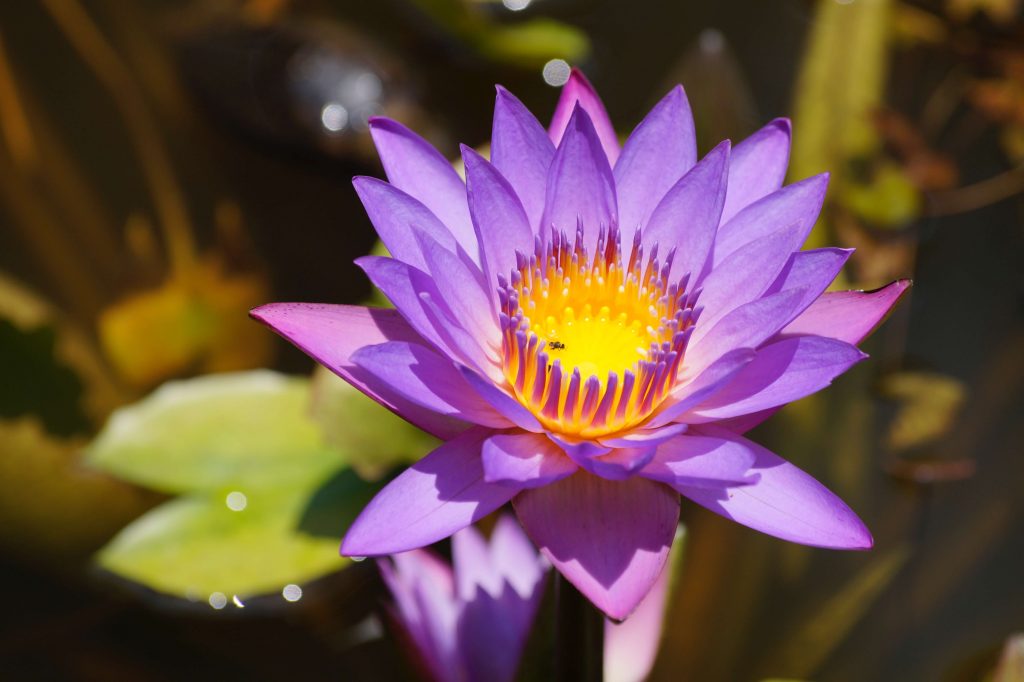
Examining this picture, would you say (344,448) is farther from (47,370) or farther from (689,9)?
(689,9)

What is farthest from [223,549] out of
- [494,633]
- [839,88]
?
[839,88]

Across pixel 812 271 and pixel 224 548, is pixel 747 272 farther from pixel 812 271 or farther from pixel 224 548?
pixel 224 548

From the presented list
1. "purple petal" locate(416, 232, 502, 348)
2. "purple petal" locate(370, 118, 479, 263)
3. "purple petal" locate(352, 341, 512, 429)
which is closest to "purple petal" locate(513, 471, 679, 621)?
"purple petal" locate(352, 341, 512, 429)

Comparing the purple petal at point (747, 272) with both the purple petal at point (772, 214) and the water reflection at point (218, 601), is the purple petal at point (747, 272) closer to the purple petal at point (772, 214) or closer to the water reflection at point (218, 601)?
the purple petal at point (772, 214)

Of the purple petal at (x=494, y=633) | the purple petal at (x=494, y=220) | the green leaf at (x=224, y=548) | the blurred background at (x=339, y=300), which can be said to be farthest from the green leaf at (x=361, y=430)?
the purple petal at (x=494, y=220)

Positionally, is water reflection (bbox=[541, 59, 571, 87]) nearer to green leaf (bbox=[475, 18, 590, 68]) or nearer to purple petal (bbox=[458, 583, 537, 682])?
green leaf (bbox=[475, 18, 590, 68])

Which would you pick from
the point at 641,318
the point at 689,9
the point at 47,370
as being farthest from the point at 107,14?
the point at 641,318
